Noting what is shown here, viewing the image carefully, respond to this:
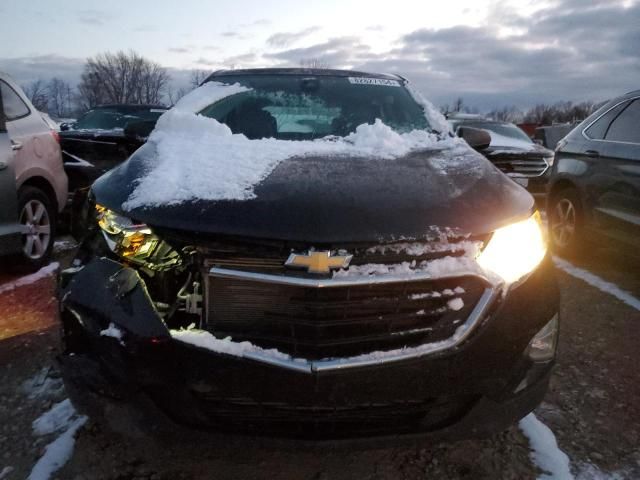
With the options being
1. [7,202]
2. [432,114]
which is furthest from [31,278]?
[432,114]

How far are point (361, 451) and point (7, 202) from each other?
11.9 ft

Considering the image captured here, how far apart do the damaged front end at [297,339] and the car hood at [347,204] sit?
48mm

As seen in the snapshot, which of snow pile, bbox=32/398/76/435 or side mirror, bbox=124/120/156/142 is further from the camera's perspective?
side mirror, bbox=124/120/156/142

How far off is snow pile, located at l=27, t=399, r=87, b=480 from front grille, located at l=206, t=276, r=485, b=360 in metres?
1.00

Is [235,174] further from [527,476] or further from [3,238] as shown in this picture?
[3,238]

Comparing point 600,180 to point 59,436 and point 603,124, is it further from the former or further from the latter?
point 59,436

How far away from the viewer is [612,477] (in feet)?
7.25

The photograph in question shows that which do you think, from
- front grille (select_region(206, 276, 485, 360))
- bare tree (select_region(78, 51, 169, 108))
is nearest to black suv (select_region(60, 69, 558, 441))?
front grille (select_region(206, 276, 485, 360))

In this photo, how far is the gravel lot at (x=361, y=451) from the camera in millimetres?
2189

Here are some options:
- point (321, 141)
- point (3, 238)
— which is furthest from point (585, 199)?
point (3, 238)

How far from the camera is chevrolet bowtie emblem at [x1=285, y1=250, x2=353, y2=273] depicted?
172 cm

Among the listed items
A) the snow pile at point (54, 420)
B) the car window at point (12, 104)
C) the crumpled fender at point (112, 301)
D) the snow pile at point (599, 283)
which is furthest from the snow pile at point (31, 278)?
the snow pile at point (599, 283)

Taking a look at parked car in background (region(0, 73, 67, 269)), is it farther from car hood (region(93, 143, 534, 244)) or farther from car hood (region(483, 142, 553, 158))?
car hood (region(483, 142, 553, 158))

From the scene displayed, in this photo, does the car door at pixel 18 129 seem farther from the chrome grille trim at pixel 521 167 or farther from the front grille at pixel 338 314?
the chrome grille trim at pixel 521 167
